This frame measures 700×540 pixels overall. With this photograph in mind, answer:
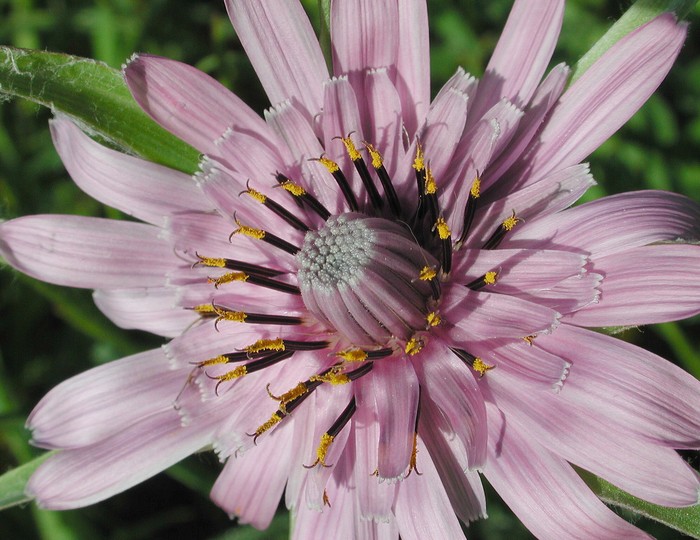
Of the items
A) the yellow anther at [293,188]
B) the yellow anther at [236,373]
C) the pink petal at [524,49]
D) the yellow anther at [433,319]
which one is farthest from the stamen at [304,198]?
the pink petal at [524,49]

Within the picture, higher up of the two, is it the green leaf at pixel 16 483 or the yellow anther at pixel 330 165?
the yellow anther at pixel 330 165

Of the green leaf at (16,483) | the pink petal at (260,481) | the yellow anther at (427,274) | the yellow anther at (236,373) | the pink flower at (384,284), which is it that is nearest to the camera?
the pink flower at (384,284)

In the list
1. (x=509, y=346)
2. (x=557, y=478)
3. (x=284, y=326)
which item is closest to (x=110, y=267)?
(x=284, y=326)

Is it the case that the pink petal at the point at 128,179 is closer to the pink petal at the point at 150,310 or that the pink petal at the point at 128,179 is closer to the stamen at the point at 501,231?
the pink petal at the point at 150,310

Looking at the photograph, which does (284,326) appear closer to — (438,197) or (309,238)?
(309,238)

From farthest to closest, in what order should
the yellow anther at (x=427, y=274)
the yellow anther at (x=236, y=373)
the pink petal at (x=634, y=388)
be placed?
1. the yellow anther at (x=236, y=373)
2. the yellow anther at (x=427, y=274)
3. the pink petal at (x=634, y=388)

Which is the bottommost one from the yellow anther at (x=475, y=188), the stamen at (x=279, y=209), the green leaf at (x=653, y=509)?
the green leaf at (x=653, y=509)
